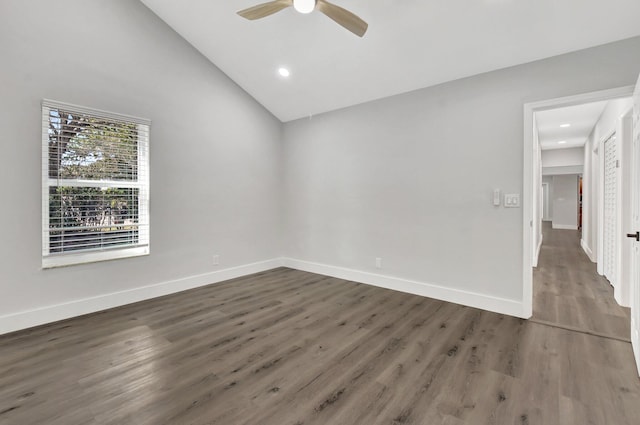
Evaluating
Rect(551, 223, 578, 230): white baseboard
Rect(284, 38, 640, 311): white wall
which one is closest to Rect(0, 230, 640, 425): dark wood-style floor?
Rect(284, 38, 640, 311): white wall

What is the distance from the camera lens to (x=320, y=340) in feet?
8.55

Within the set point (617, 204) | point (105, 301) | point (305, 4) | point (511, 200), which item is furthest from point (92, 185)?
point (617, 204)

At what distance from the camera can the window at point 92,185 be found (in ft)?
9.80

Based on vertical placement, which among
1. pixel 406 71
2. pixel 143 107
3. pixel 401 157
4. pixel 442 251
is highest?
pixel 406 71

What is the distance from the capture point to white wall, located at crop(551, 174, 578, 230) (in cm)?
1139

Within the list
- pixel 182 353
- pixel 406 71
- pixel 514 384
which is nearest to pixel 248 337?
pixel 182 353

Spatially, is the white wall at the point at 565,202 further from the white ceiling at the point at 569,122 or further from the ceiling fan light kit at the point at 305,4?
the ceiling fan light kit at the point at 305,4

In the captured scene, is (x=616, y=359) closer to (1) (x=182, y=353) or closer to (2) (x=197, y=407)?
(2) (x=197, y=407)

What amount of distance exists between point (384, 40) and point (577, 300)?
3753 mm

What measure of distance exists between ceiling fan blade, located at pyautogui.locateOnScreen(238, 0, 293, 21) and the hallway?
3.69 m

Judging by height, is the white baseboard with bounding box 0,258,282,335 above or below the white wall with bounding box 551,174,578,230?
below

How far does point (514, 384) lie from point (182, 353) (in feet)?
7.86

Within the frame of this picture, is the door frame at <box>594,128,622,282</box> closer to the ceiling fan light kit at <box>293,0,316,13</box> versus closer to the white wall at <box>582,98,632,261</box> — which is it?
the white wall at <box>582,98,632,261</box>

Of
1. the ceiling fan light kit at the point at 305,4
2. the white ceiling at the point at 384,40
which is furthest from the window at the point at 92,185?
the ceiling fan light kit at the point at 305,4
